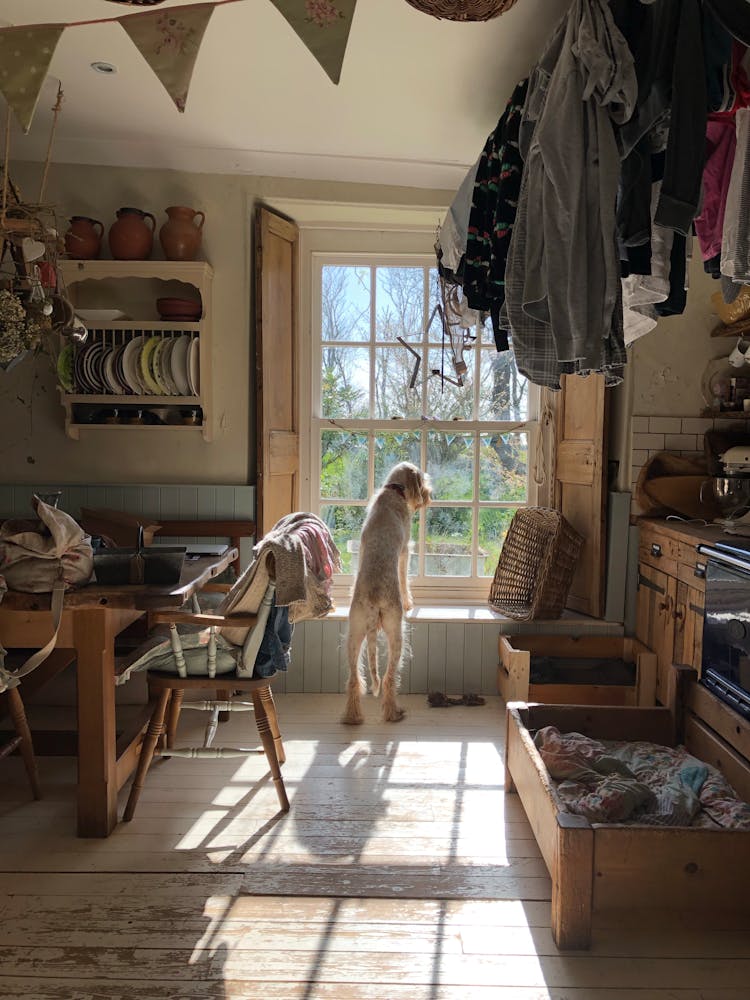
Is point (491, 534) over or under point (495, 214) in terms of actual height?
under

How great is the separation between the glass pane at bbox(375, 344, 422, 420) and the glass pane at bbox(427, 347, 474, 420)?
0.07m

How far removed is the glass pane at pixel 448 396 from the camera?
387cm

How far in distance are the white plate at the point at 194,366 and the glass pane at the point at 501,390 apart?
1.52m

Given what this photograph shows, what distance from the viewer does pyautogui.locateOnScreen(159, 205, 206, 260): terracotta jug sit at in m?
3.29

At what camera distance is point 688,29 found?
155 cm

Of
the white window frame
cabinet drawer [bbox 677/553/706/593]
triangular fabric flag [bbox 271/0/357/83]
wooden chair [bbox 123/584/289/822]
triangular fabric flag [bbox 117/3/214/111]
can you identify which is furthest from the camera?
the white window frame

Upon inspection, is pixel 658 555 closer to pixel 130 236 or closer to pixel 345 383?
pixel 345 383

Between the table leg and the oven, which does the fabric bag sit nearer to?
the table leg

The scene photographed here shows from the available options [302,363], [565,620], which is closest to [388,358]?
[302,363]

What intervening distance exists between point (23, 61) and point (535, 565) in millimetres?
2884

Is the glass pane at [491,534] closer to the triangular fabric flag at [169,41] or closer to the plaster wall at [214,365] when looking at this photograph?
the plaster wall at [214,365]

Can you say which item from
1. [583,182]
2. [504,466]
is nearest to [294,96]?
[583,182]

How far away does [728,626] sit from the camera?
2.28 metres

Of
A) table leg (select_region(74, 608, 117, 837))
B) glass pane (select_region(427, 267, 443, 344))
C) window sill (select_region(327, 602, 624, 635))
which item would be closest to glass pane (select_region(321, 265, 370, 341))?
glass pane (select_region(427, 267, 443, 344))
